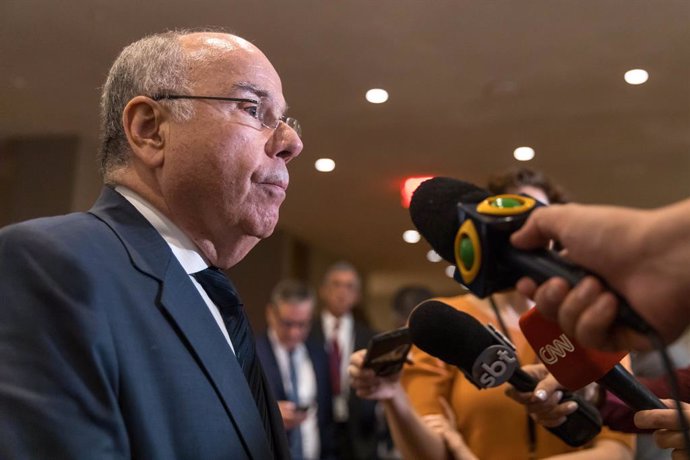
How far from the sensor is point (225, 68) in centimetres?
122

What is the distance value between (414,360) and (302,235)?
7048 mm

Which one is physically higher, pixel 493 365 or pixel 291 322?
pixel 493 365

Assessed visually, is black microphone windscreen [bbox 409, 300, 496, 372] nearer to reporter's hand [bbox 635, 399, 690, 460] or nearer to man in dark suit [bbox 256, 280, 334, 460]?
reporter's hand [bbox 635, 399, 690, 460]

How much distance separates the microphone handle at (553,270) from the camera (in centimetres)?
58

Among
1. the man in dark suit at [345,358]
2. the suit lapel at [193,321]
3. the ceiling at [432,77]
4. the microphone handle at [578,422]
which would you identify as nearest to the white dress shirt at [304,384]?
the man in dark suit at [345,358]

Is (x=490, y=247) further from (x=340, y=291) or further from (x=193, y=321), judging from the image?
(x=340, y=291)

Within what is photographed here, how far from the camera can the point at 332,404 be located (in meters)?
3.81

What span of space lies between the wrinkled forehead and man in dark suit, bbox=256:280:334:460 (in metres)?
2.45

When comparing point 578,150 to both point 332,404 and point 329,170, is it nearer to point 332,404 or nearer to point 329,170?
point 329,170

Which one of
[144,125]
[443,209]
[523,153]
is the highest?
[523,153]

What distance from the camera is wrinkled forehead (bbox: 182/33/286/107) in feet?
3.95

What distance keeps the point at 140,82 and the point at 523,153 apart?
4.65m

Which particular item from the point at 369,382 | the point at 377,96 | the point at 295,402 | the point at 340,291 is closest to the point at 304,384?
the point at 295,402

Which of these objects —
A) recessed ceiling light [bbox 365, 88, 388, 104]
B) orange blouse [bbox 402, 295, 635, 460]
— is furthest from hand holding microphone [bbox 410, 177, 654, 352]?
recessed ceiling light [bbox 365, 88, 388, 104]
